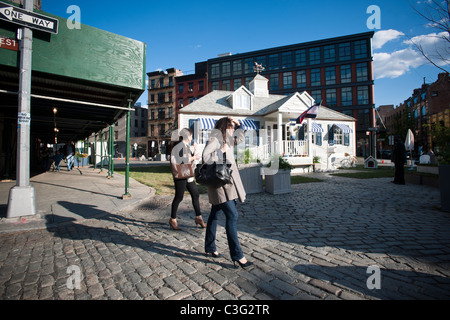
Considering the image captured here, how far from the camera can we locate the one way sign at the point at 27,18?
12.8 ft

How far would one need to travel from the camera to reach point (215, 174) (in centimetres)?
249

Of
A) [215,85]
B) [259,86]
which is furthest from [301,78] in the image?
[259,86]

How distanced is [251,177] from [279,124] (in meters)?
9.01

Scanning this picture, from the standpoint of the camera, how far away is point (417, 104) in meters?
42.2

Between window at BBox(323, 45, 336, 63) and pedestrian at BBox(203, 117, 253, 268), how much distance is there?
142 feet

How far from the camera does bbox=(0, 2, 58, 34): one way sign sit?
12.8 ft

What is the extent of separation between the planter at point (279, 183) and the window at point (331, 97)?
3547 centimetres

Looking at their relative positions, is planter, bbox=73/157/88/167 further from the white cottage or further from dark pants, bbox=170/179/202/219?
dark pants, bbox=170/179/202/219

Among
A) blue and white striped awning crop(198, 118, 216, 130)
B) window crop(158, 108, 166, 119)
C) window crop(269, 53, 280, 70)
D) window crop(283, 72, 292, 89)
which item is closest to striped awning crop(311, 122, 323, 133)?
blue and white striped awning crop(198, 118, 216, 130)

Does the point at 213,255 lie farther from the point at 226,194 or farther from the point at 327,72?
the point at 327,72

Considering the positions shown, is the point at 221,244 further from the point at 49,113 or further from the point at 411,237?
the point at 49,113

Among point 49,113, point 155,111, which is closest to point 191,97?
point 155,111

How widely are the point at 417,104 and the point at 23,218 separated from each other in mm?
58380
